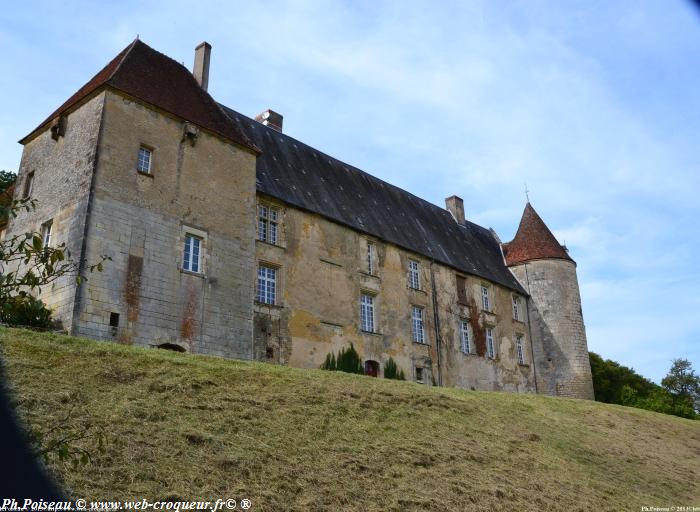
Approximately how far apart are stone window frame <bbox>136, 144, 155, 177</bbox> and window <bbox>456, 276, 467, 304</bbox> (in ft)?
48.8

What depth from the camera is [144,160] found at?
16.7 meters

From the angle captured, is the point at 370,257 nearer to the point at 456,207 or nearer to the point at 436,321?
the point at 436,321

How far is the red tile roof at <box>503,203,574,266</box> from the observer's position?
32312 millimetres

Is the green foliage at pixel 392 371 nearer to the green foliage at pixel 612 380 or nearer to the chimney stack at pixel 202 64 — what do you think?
the chimney stack at pixel 202 64

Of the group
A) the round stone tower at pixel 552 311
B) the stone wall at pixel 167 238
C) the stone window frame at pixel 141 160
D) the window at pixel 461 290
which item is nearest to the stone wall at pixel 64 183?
the stone wall at pixel 167 238

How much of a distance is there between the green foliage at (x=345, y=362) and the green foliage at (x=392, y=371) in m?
1.22

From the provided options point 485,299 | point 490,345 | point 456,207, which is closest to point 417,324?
point 490,345

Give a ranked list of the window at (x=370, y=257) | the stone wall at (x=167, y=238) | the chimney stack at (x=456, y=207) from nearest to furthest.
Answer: the stone wall at (x=167, y=238), the window at (x=370, y=257), the chimney stack at (x=456, y=207)

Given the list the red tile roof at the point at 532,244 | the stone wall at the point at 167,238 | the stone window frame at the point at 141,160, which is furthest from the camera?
the red tile roof at the point at 532,244

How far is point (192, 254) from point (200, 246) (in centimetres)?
38

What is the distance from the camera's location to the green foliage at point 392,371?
22.6 metres

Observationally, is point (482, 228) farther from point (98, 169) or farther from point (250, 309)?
point (98, 169)

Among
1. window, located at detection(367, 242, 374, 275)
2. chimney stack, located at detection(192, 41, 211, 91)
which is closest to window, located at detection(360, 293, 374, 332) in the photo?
window, located at detection(367, 242, 374, 275)

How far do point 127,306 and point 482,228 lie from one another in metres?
24.3
